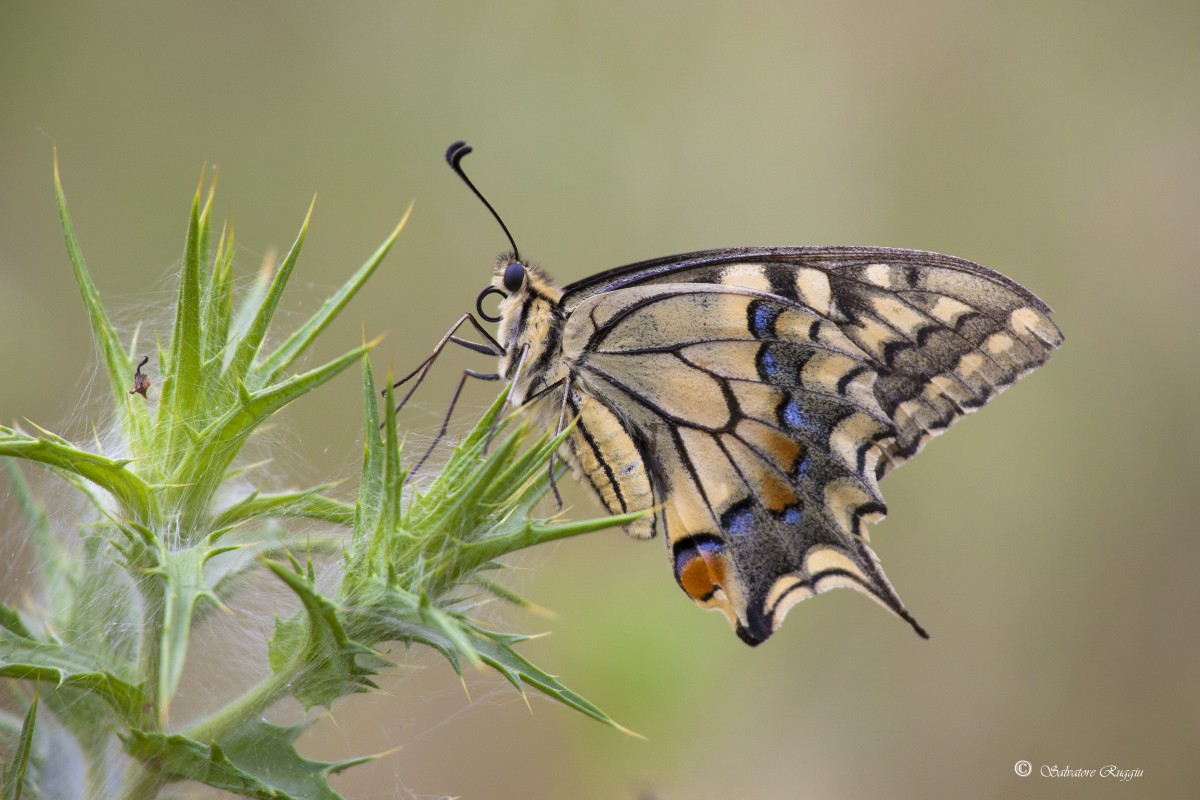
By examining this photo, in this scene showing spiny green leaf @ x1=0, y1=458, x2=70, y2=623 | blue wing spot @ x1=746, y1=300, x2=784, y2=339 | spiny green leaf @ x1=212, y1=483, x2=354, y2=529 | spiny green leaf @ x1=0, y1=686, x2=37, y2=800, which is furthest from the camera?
blue wing spot @ x1=746, y1=300, x2=784, y2=339

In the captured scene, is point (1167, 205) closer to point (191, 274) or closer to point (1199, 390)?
point (1199, 390)

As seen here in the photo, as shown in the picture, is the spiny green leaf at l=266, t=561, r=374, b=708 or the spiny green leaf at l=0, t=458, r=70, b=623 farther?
the spiny green leaf at l=0, t=458, r=70, b=623

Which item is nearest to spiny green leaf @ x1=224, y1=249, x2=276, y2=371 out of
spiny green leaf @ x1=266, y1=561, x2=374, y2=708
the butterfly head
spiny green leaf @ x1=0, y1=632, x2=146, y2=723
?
spiny green leaf @ x1=266, y1=561, x2=374, y2=708

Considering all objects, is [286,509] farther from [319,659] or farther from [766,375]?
[766,375]

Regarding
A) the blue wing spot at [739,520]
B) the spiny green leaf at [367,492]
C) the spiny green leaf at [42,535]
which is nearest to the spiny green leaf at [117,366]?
the spiny green leaf at [42,535]

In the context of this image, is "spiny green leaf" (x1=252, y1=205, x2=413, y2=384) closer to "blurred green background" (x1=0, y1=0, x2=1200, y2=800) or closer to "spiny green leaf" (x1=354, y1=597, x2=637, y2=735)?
"spiny green leaf" (x1=354, y1=597, x2=637, y2=735)

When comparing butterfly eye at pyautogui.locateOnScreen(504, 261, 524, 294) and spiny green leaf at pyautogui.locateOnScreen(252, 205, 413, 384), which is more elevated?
butterfly eye at pyautogui.locateOnScreen(504, 261, 524, 294)

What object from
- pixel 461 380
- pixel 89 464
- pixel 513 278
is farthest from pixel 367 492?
pixel 513 278

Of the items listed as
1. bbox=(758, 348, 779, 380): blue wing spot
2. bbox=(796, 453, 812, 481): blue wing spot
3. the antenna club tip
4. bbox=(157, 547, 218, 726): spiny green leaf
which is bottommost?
bbox=(157, 547, 218, 726): spiny green leaf

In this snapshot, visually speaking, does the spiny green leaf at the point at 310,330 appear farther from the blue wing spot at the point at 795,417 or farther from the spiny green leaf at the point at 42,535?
the blue wing spot at the point at 795,417

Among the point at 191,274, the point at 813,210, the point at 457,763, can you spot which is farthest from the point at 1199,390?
the point at 191,274
